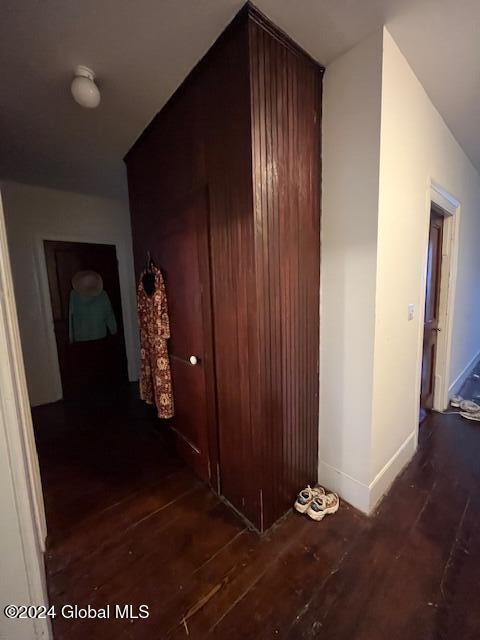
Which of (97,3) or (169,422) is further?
(169,422)

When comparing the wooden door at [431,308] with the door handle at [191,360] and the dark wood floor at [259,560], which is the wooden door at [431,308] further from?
the door handle at [191,360]

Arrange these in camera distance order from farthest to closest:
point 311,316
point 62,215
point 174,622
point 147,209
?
point 62,215 < point 147,209 < point 311,316 < point 174,622

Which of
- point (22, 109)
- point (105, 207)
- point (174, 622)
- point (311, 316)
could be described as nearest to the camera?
point (174, 622)

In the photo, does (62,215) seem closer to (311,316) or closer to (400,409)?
(311,316)

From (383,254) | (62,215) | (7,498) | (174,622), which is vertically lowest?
(174,622)

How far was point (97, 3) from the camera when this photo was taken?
38.7 inches

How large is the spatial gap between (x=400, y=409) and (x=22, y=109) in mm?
3084

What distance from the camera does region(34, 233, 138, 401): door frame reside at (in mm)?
2836

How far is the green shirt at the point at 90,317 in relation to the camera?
3.07m

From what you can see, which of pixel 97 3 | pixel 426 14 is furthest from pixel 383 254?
pixel 97 3

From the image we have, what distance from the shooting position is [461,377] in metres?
2.94

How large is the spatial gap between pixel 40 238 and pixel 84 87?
2.13m

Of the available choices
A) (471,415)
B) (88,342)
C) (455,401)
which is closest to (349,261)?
(471,415)

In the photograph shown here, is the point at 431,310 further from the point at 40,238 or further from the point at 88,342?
the point at 40,238
